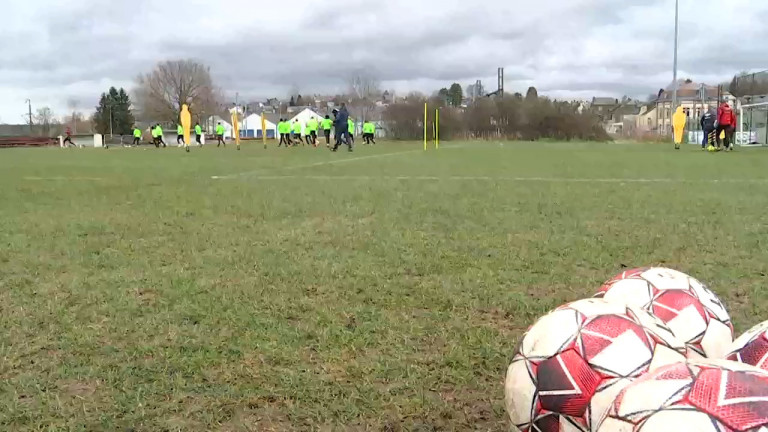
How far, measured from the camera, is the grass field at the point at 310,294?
308 centimetres

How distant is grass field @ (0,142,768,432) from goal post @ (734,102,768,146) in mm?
30332

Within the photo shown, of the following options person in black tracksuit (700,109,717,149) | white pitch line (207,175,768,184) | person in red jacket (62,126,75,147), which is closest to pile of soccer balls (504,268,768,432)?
white pitch line (207,175,768,184)

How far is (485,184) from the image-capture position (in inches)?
509

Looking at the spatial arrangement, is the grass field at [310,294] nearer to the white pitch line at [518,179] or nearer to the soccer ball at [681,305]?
the soccer ball at [681,305]

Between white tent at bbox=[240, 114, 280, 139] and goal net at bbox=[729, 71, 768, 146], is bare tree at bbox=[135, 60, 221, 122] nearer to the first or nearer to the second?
white tent at bbox=[240, 114, 280, 139]

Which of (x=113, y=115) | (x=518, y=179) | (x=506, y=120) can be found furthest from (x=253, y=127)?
(x=518, y=179)

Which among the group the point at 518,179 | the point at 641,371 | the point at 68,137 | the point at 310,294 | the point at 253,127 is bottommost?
the point at 310,294

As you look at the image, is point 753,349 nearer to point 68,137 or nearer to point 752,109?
point 752,109

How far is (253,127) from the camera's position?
454 ft

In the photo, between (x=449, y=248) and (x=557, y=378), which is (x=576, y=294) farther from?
(x=557, y=378)

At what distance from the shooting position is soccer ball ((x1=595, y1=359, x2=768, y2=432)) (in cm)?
171

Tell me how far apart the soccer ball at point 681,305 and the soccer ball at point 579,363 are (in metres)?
0.35

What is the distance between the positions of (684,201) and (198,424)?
869 centimetres

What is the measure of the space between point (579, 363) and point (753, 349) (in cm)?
64
